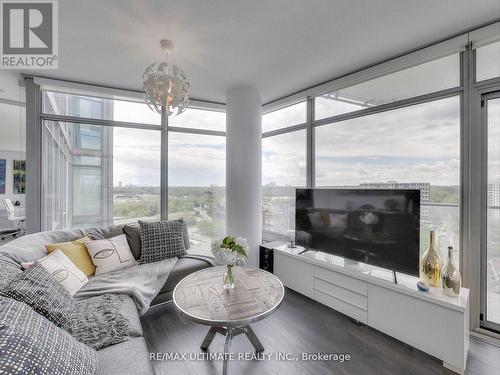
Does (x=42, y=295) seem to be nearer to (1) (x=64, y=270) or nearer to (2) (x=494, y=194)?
(1) (x=64, y=270)

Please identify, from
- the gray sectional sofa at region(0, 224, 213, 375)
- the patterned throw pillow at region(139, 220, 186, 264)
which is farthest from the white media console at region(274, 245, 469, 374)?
the patterned throw pillow at region(139, 220, 186, 264)

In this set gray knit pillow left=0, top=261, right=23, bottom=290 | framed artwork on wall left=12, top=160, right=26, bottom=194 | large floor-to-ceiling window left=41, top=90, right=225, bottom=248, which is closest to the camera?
gray knit pillow left=0, top=261, right=23, bottom=290

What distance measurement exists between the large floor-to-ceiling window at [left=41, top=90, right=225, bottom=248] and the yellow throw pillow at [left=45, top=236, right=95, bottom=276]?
1033 millimetres

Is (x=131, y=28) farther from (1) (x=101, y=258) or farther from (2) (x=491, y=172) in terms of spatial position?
(2) (x=491, y=172)

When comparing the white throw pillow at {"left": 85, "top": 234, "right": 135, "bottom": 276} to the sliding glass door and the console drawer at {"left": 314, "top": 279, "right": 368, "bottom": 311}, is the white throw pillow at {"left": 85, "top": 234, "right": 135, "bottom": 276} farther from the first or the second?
the sliding glass door

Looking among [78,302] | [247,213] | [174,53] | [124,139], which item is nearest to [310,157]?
[247,213]

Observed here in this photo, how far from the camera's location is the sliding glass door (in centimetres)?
198

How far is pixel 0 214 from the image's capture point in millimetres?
4629

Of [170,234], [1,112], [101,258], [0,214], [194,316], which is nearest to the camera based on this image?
[194,316]

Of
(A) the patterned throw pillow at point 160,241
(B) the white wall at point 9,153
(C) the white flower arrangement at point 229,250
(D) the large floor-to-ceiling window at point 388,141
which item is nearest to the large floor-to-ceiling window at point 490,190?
(D) the large floor-to-ceiling window at point 388,141

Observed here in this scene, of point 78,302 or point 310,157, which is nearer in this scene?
point 78,302

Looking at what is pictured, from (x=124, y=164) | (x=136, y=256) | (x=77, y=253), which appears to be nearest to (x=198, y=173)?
Result: (x=124, y=164)

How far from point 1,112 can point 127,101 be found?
2325 millimetres

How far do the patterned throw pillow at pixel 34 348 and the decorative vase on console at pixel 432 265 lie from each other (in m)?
2.43
